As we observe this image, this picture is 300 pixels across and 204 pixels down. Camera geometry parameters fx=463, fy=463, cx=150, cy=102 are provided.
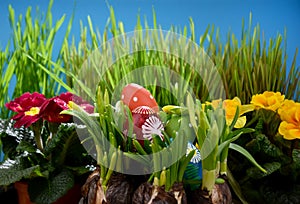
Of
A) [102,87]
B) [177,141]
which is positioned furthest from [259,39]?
[177,141]

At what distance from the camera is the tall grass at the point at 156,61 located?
95cm

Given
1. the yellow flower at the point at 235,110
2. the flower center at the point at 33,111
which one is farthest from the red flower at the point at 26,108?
the yellow flower at the point at 235,110

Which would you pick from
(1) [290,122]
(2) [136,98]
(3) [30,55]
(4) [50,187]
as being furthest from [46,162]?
(1) [290,122]

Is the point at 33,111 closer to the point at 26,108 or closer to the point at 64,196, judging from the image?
the point at 26,108

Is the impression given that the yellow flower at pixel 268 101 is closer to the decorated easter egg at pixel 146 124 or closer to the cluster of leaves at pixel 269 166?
the cluster of leaves at pixel 269 166

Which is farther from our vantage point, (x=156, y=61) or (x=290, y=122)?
(x=156, y=61)

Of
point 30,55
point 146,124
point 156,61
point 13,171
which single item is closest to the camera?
point 146,124

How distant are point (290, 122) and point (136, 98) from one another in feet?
0.94

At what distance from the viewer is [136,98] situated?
733 mm

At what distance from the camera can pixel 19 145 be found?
2.72ft

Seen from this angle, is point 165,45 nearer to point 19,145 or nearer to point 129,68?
point 129,68

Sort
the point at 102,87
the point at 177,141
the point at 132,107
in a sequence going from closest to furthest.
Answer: the point at 177,141, the point at 132,107, the point at 102,87

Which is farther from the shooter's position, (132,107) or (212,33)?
(212,33)

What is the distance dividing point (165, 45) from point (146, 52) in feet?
0.16
